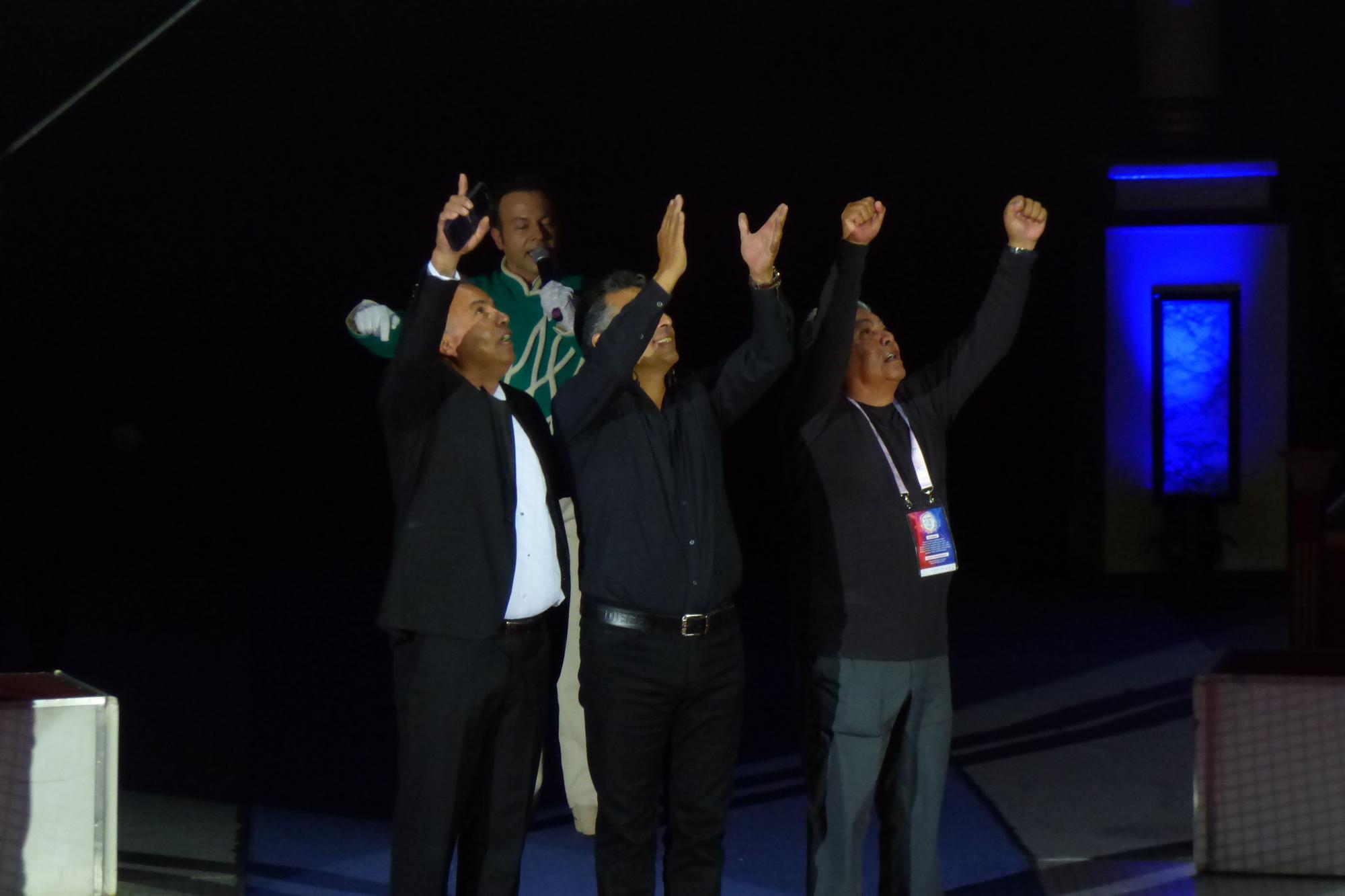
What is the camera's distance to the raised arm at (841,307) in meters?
3.63

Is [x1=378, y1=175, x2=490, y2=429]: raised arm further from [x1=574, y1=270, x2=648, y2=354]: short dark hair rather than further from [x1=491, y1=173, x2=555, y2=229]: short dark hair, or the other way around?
[x1=491, y1=173, x2=555, y2=229]: short dark hair

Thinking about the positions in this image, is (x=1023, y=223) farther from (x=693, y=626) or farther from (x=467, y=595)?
(x=467, y=595)

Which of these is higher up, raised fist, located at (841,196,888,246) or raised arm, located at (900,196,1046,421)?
raised fist, located at (841,196,888,246)

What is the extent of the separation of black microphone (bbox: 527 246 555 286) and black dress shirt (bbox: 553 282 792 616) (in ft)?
3.24

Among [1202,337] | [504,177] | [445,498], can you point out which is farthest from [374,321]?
[1202,337]

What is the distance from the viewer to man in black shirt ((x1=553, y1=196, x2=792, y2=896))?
3.55 meters

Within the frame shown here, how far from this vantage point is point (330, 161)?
36.5 ft

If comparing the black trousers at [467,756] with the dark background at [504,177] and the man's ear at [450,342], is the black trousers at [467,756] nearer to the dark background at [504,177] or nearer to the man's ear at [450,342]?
the man's ear at [450,342]

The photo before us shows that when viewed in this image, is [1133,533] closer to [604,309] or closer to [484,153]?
[484,153]

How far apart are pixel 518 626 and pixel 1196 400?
24.8 feet

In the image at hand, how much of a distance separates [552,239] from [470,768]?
5.51ft

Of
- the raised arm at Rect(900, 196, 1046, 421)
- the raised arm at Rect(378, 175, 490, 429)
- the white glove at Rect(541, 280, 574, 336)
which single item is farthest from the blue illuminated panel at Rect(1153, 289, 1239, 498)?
the raised arm at Rect(378, 175, 490, 429)

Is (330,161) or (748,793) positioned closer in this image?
(748,793)

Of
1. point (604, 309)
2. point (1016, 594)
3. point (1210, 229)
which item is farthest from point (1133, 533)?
point (604, 309)
